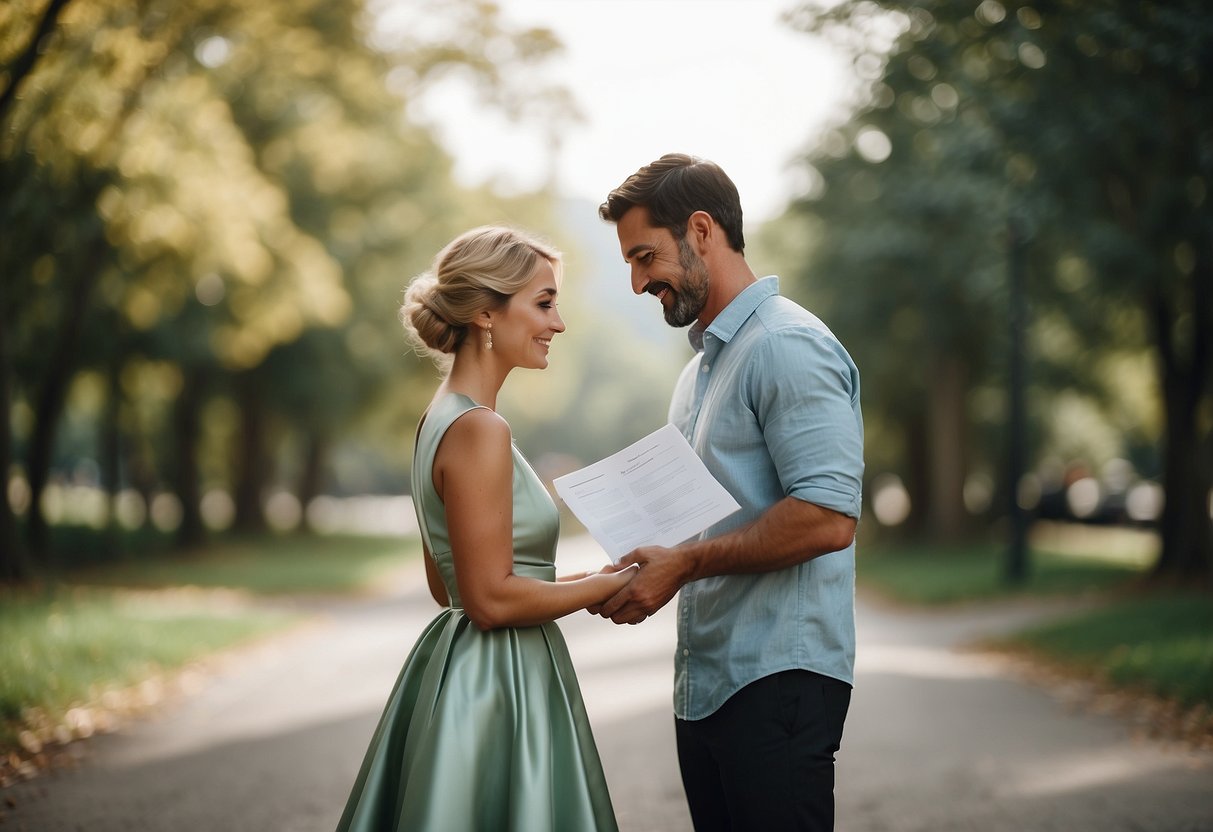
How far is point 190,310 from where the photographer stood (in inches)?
829

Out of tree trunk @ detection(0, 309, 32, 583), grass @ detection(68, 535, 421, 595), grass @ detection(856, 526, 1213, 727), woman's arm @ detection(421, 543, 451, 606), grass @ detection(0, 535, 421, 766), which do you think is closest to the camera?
woman's arm @ detection(421, 543, 451, 606)

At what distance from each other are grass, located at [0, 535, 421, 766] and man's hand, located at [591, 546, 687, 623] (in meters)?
5.48

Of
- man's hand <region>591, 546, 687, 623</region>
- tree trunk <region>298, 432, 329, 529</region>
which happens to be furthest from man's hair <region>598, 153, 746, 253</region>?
tree trunk <region>298, 432, 329, 529</region>

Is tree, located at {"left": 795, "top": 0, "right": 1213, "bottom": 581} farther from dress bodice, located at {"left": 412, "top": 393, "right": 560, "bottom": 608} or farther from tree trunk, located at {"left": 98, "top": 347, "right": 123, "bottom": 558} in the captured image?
tree trunk, located at {"left": 98, "top": 347, "right": 123, "bottom": 558}

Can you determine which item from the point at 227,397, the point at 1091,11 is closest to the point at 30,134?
the point at 1091,11

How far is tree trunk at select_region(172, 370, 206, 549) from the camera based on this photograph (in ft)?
82.5

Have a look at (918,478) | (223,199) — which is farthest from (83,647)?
(918,478)

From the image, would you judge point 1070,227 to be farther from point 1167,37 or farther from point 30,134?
point 30,134

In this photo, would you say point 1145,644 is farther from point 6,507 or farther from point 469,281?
point 6,507

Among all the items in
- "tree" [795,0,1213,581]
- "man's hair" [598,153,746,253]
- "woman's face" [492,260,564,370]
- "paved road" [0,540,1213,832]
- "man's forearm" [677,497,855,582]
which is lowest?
"paved road" [0,540,1213,832]

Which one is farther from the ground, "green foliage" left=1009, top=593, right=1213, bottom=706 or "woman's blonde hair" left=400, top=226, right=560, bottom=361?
"woman's blonde hair" left=400, top=226, right=560, bottom=361

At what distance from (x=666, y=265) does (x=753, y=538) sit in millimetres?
761

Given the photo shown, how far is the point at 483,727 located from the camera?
3090 millimetres

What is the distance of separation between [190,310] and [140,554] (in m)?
6.37
